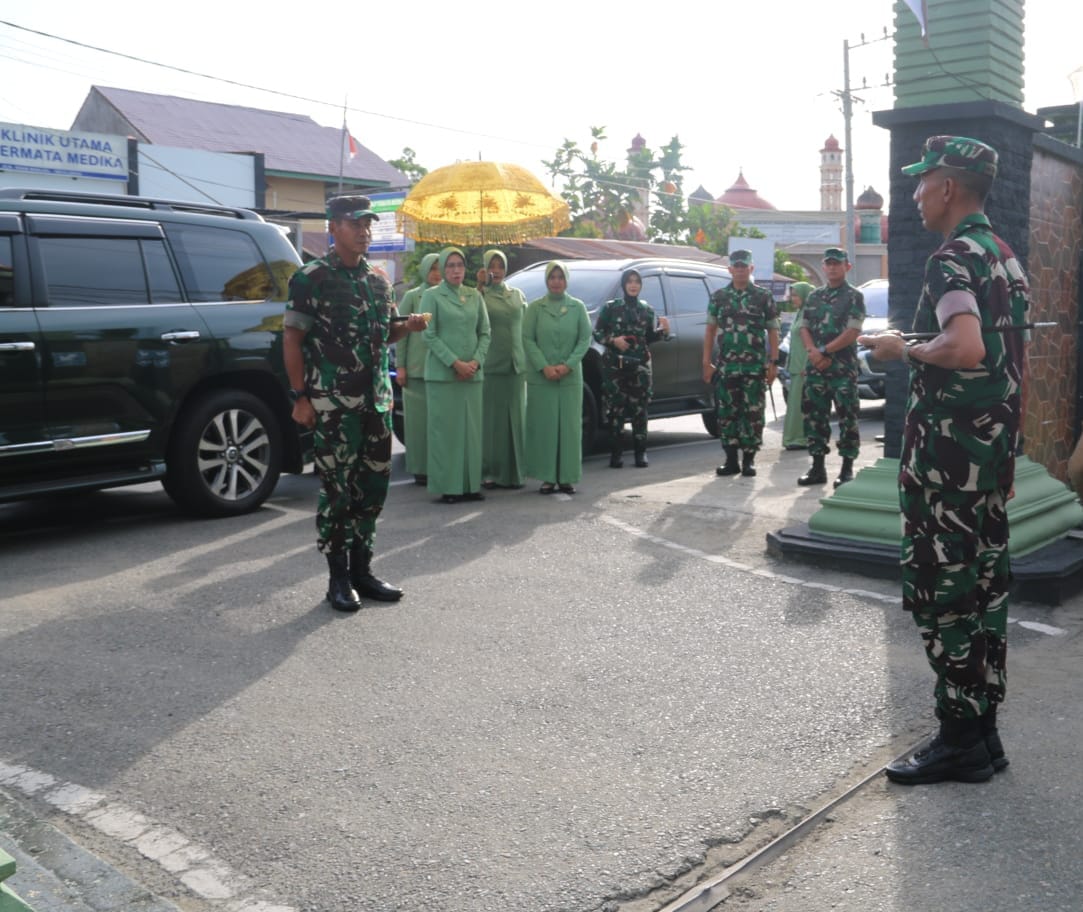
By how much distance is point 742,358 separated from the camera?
33.0ft

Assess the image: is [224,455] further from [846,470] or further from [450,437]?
[846,470]

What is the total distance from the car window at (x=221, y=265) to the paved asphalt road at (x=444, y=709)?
5.35 ft

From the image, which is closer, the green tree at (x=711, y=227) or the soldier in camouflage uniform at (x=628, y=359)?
the soldier in camouflage uniform at (x=628, y=359)

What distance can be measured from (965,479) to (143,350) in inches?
211

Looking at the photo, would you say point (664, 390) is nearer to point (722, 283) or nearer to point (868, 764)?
point (722, 283)

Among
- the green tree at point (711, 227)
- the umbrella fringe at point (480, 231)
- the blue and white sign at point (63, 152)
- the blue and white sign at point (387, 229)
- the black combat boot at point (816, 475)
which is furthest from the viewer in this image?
the green tree at point (711, 227)

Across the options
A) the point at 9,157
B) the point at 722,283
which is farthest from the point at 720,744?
the point at 9,157

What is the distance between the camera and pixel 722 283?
44.4ft

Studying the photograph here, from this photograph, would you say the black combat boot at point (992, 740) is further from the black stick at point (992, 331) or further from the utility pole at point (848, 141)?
the utility pole at point (848, 141)

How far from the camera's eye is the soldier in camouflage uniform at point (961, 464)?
12.0ft

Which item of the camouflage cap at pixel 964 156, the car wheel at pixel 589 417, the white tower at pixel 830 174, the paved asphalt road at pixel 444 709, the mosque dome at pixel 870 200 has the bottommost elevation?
the paved asphalt road at pixel 444 709

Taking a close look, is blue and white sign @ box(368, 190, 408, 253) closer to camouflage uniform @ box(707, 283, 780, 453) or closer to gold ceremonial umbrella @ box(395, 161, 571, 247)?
gold ceremonial umbrella @ box(395, 161, 571, 247)

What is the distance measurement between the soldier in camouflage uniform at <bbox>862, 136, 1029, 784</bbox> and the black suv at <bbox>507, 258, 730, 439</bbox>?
7.84 m

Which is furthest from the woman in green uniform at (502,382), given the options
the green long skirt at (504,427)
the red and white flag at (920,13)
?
the red and white flag at (920,13)
